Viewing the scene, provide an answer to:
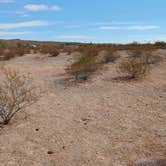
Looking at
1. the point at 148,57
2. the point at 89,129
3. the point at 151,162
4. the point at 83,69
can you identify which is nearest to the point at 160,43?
the point at 148,57

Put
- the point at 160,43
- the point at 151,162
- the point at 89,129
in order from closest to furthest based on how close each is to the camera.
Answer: the point at 151,162 < the point at 89,129 < the point at 160,43

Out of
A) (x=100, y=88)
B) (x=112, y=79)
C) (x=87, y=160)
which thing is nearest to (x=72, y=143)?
(x=87, y=160)

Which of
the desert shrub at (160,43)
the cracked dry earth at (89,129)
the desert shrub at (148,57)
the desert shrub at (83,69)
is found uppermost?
the desert shrub at (160,43)

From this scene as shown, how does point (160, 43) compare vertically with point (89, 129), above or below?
above

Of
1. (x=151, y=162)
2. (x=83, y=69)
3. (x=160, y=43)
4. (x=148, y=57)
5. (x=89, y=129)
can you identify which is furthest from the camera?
(x=160, y=43)

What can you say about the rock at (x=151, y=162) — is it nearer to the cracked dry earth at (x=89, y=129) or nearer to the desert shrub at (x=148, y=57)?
the cracked dry earth at (x=89, y=129)

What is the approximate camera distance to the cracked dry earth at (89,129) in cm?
607

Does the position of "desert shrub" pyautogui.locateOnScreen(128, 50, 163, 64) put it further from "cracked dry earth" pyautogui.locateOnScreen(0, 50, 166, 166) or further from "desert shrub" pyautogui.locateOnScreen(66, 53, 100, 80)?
"cracked dry earth" pyautogui.locateOnScreen(0, 50, 166, 166)

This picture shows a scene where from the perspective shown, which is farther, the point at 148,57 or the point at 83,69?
the point at 148,57

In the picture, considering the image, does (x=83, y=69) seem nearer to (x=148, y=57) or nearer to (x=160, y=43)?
(x=148, y=57)

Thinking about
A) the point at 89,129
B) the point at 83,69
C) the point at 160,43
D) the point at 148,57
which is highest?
the point at 160,43

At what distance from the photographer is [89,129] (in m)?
7.58

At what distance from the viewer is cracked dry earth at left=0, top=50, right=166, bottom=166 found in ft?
19.9

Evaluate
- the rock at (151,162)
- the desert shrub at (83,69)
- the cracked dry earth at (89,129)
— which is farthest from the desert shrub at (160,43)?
the rock at (151,162)
